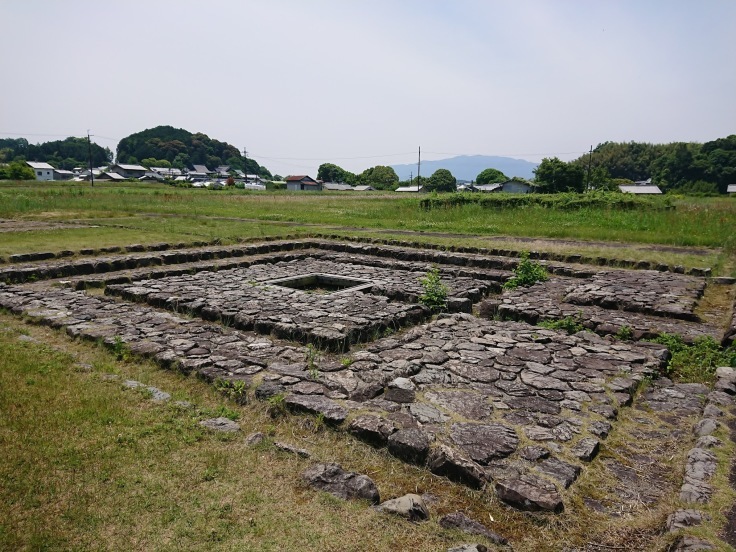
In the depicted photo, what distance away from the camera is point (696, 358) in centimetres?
596

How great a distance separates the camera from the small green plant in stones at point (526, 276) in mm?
10386

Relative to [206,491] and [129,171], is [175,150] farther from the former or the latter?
[206,491]

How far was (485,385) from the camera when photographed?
5.00 m

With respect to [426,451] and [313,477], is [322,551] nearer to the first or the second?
[313,477]

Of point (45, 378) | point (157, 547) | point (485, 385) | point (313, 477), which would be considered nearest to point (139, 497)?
point (157, 547)

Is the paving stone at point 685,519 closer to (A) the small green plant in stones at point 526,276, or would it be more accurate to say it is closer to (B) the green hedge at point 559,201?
(A) the small green plant in stones at point 526,276

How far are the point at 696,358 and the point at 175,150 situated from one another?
13964 centimetres

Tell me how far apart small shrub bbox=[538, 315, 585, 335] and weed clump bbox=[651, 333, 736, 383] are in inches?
39.0

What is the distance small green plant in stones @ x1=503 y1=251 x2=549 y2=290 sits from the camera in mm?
10386

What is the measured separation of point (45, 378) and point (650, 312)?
27.5 ft

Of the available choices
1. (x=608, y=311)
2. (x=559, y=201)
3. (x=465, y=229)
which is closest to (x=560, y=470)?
(x=608, y=311)

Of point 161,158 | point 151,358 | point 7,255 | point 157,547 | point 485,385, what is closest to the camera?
point 157,547

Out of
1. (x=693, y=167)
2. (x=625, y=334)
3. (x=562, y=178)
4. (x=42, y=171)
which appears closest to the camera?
(x=625, y=334)

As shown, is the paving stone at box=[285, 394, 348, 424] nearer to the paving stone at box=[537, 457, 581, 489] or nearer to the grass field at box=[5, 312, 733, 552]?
the grass field at box=[5, 312, 733, 552]
